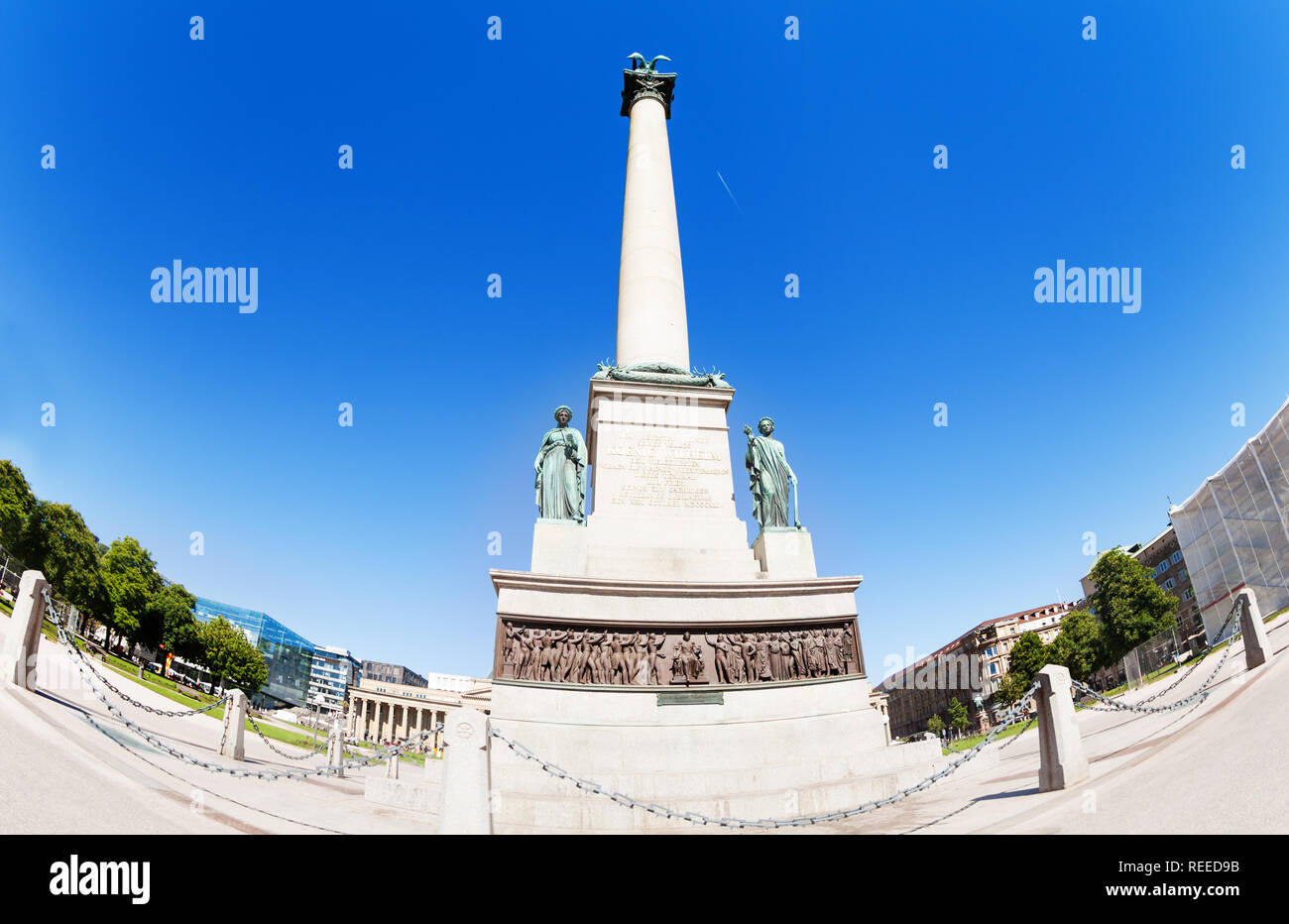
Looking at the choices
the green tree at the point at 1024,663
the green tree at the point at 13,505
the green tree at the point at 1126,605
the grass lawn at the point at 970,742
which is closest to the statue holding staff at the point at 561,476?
the grass lawn at the point at 970,742

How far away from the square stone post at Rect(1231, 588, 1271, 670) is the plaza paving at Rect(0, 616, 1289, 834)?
0.32 metres

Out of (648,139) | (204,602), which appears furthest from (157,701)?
(204,602)

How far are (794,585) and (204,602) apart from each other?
15514 cm

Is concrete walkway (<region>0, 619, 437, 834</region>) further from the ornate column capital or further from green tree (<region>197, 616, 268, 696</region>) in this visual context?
green tree (<region>197, 616, 268, 696</region>)

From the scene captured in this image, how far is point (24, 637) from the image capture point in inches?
333

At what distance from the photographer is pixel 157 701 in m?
23.7

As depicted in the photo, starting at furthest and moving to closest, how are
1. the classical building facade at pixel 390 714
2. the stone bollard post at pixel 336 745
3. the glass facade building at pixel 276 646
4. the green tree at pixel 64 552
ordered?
the glass facade building at pixel 276 646 < the classical building facade at pixel 390 714 < the green tree at pixel 64 552 < the stone bollard post at pixel 336 745

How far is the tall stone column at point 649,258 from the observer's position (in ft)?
57.4

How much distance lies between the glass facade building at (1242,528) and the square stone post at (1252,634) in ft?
70.4

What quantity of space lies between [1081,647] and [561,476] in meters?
58.3

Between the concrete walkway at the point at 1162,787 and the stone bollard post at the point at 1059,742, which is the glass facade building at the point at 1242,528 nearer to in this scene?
the concrete walkway at the point at 1162,787

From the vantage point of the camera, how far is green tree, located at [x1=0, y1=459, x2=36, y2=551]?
130ft
